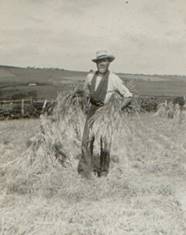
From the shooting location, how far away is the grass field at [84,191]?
15.1ft

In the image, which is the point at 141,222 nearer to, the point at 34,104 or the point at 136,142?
the point at 136,142

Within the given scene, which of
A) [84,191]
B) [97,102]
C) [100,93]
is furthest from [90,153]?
[84,191]

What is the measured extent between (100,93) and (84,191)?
5.52 ft

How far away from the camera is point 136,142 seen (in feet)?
36.6

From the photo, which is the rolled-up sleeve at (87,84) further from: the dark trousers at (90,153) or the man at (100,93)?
the dark trousers at (90,153)

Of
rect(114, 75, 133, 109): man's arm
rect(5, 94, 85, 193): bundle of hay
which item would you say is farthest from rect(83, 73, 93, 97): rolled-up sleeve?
rect(5, 94, 85, 193): bundle of hay

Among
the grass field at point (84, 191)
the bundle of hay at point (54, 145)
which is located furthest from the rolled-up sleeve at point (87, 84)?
the bundle of hay at point (54, 145)

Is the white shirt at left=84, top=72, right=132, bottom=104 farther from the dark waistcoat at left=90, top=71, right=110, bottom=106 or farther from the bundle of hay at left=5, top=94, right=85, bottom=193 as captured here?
the bundle of hay at left=5, top=94, right=85, bottom=193

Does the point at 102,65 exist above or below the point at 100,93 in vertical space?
above

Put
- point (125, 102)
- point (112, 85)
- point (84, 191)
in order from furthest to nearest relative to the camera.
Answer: point (125, 102) → point (112, 85) → point (84, 191)

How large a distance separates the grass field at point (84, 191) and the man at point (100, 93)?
0.24m

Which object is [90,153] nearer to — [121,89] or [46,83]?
[121,89]

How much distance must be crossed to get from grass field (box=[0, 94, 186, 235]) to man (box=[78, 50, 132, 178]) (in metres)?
0.24

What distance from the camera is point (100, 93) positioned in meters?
6.82
